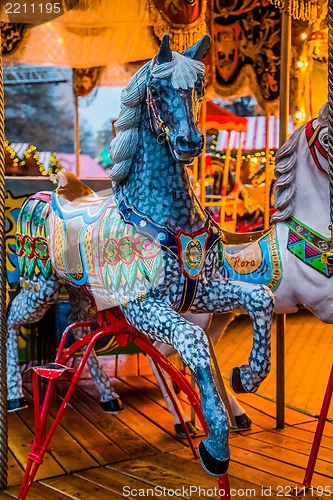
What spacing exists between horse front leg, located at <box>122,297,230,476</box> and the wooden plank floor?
2.36 ft

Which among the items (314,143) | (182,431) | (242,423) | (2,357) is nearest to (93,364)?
(182,431)

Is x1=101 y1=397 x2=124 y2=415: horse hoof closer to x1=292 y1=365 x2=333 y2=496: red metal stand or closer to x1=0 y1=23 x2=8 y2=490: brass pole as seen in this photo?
x1=0 y1=23 x2=8 y2=490: brass pole

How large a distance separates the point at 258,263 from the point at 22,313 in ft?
3.93

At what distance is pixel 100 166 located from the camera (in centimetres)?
933

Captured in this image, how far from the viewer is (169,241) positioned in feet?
6.68

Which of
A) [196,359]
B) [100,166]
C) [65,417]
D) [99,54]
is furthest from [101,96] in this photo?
[196,359]

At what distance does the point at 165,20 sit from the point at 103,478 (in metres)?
2.69

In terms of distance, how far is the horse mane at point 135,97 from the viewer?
6.22 ft

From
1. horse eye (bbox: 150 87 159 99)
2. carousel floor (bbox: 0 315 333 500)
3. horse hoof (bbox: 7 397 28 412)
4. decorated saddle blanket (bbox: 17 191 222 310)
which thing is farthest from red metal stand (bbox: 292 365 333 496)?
horse hoof (bbox: 7 397 28 412)

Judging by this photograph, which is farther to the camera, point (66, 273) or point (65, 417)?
point (65, 417)

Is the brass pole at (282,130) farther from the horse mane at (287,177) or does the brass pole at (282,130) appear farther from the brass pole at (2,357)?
the brass pole at (2,357)

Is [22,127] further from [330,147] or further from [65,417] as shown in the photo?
[330,147]

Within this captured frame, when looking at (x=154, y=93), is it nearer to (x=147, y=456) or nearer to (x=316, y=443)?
(x=316, y=443)

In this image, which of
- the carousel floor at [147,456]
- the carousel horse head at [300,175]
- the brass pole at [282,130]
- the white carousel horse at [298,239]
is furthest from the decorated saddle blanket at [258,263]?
the carousel floor at [147,456]
